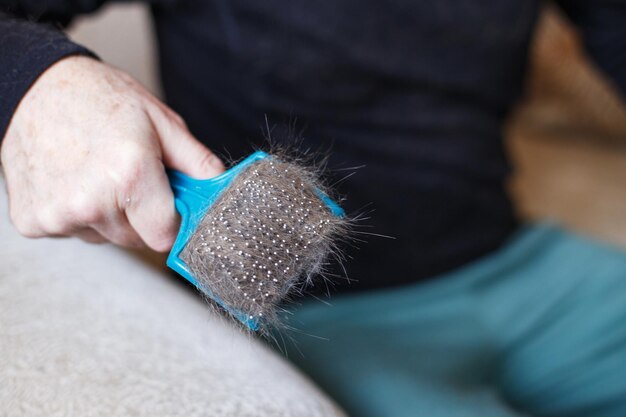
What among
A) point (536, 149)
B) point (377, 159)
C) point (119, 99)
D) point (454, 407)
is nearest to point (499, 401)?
point (454, 407)

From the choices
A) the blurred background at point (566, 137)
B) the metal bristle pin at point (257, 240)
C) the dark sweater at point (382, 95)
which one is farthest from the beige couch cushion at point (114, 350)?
the blurred background at point (566, 137)

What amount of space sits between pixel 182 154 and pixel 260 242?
9 cm

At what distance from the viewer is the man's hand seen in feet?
1.19

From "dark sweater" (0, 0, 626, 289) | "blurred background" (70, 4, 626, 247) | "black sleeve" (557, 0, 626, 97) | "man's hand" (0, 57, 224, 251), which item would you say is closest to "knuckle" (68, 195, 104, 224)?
"man's hand" (0, 57, 224, 251)

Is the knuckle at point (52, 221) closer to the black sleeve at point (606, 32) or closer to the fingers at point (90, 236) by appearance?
the fingers at point (90, 236)

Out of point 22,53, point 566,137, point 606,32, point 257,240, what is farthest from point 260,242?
point 566,137

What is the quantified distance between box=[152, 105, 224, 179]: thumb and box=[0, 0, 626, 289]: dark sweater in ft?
0.77

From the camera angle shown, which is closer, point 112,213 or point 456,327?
point 112,213

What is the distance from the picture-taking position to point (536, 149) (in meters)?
1.13

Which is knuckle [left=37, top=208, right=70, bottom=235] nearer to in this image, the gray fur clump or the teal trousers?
the gray fur clump

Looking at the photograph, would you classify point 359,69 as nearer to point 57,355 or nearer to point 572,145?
point 57,355

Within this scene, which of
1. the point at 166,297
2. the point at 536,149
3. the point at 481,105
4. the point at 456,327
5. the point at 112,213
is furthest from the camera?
the point at 536,149

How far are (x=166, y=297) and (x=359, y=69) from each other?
0.35 metres

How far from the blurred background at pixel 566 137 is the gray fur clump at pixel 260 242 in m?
0.63
